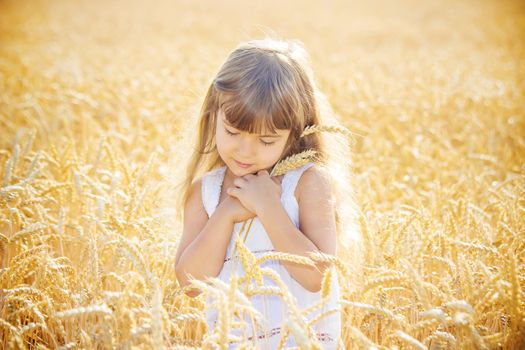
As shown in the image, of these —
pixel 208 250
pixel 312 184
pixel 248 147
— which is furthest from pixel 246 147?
pixel 208 250

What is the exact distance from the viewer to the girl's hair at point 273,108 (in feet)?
5.53

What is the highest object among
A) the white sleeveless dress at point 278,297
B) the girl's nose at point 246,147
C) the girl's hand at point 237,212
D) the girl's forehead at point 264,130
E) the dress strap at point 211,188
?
the girl's forehead at point 264,130

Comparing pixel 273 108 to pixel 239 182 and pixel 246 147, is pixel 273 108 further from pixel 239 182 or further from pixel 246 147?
pixel 239 182

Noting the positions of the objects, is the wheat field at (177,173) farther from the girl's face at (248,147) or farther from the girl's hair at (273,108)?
the girl's face at (248,147)

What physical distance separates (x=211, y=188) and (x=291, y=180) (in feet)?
1.07

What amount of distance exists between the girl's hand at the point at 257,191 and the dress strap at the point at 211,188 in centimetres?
12

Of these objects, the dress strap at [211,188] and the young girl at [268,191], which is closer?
the young girl at [268,191]

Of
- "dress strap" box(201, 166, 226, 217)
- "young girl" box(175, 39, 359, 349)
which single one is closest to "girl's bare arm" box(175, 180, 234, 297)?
"young girl" box(175, 39, 359, 349)

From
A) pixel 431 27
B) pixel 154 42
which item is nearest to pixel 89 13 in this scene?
pixel 154 42

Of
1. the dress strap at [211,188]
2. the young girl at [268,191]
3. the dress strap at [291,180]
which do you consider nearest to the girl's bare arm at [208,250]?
the young girl at [268,191]

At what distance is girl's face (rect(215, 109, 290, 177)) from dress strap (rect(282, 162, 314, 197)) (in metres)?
0.08

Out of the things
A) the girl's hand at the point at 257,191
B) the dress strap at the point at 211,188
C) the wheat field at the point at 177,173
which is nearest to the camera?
the wheat field at the point at 177,173

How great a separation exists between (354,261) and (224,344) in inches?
48.4

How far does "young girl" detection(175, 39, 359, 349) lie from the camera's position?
64.9 inches
